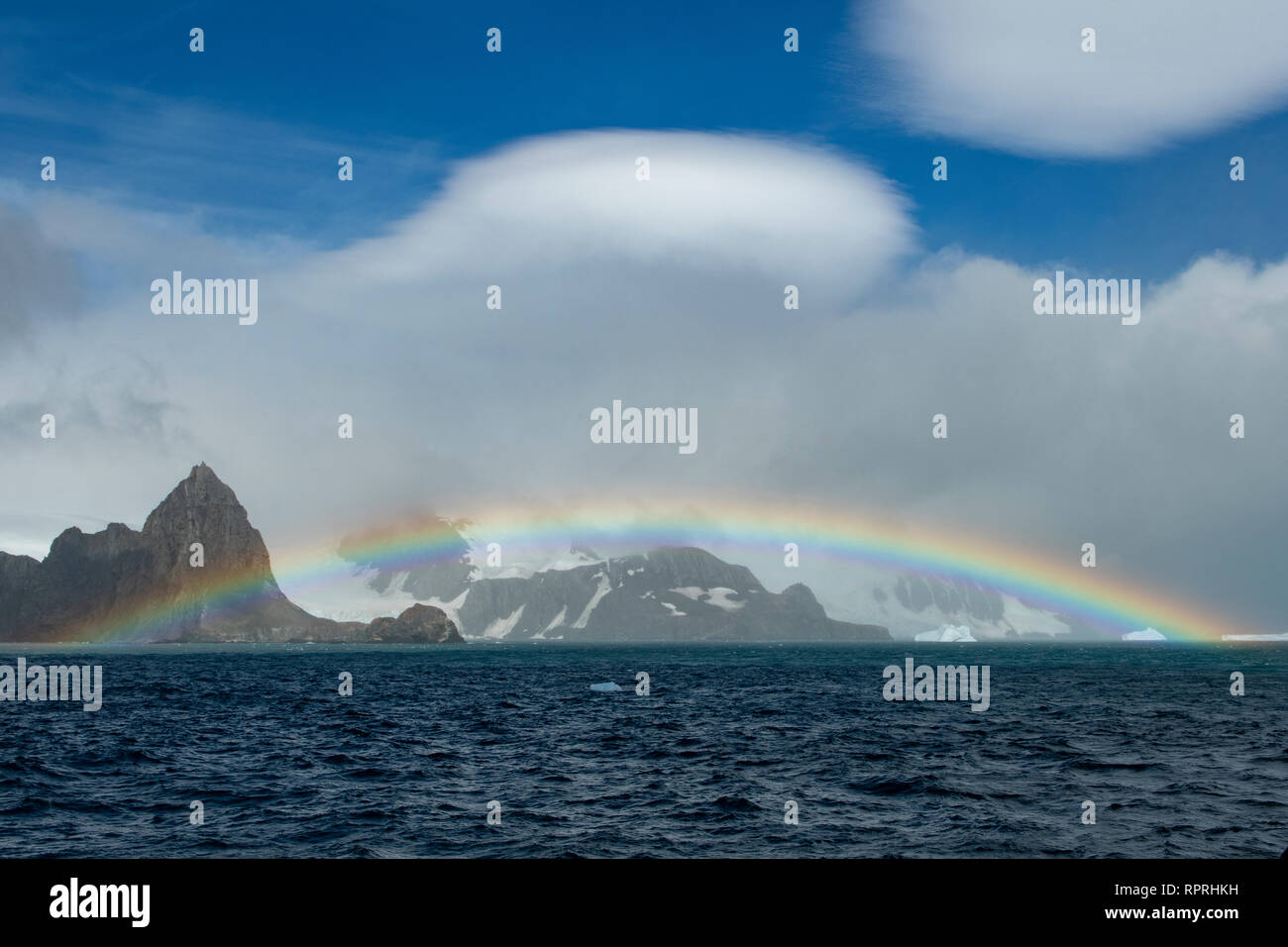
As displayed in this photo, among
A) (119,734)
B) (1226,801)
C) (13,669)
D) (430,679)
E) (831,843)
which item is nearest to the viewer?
(831,843)

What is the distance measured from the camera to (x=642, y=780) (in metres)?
38.3

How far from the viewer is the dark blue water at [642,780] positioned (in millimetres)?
28031

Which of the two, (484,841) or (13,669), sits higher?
(484,841)

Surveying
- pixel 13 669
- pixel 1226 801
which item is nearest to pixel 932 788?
pixel 1226 801

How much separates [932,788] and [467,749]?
22.2 metres

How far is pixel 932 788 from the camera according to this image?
3619cm

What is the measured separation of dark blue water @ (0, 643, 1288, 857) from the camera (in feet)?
92.0
